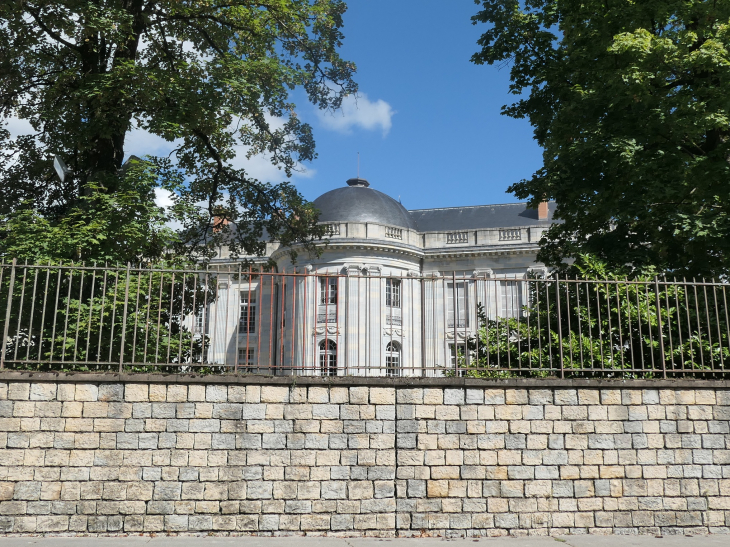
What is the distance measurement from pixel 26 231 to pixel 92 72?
4119mm

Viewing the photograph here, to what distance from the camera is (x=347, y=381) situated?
7.87 metres

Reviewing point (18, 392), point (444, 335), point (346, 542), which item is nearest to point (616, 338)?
point (444, 335)

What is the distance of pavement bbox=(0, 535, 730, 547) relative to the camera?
23.0 ft

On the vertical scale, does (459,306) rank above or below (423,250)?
below

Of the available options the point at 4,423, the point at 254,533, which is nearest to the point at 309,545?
the point at 254,533

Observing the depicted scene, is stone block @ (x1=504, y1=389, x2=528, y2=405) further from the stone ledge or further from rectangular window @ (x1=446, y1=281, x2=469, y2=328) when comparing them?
rectangular window @ (x1=446, y1=281, x2=469, y2=328)

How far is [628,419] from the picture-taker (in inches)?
320

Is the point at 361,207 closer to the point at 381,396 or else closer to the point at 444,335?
the point at 444,335

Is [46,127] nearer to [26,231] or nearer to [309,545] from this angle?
[26,231]

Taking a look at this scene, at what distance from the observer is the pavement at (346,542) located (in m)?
7.02

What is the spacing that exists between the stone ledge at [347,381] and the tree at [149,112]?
5.18 metres

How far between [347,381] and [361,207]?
30788mm

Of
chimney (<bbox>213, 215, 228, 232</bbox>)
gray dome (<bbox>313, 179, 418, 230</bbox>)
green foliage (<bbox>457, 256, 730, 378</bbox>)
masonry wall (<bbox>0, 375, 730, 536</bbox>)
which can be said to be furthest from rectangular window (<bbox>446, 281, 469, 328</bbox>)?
chimney (<bbox>213, 215, 228, 232</bbox>)

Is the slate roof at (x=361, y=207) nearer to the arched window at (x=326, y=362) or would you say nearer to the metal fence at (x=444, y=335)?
the arched window at (x=326, y=362)
